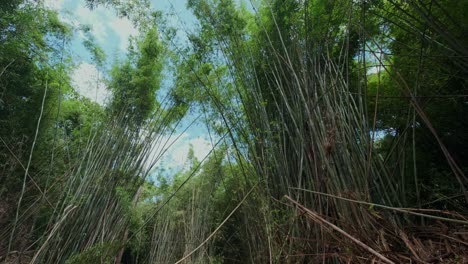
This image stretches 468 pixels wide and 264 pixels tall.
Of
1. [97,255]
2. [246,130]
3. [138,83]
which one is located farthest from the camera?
[138,83]

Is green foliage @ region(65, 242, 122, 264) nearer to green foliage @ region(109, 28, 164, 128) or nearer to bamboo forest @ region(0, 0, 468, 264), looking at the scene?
bamboo forest @ region(0, 0, 468, 264)

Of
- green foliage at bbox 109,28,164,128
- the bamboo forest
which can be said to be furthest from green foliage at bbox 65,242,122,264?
green foliage at bbox 109,28,164,128

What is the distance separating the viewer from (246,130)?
261cm

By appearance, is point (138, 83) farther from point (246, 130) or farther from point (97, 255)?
point (97, 255)

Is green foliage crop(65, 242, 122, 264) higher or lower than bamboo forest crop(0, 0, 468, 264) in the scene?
lower

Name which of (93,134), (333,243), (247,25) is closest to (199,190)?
(93,134)

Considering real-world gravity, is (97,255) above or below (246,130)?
below

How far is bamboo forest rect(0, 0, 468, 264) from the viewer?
5.59 feet

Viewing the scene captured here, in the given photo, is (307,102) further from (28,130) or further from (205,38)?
(28,130)

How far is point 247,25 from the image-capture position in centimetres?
331

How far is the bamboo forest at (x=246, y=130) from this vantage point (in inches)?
67.1

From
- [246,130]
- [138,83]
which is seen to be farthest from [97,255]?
[138,83]

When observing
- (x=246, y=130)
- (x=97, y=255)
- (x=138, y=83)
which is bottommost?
(x=97, y=255)

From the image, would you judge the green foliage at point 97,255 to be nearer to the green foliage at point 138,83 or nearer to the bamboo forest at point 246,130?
the bamboo forest at point 246,130
